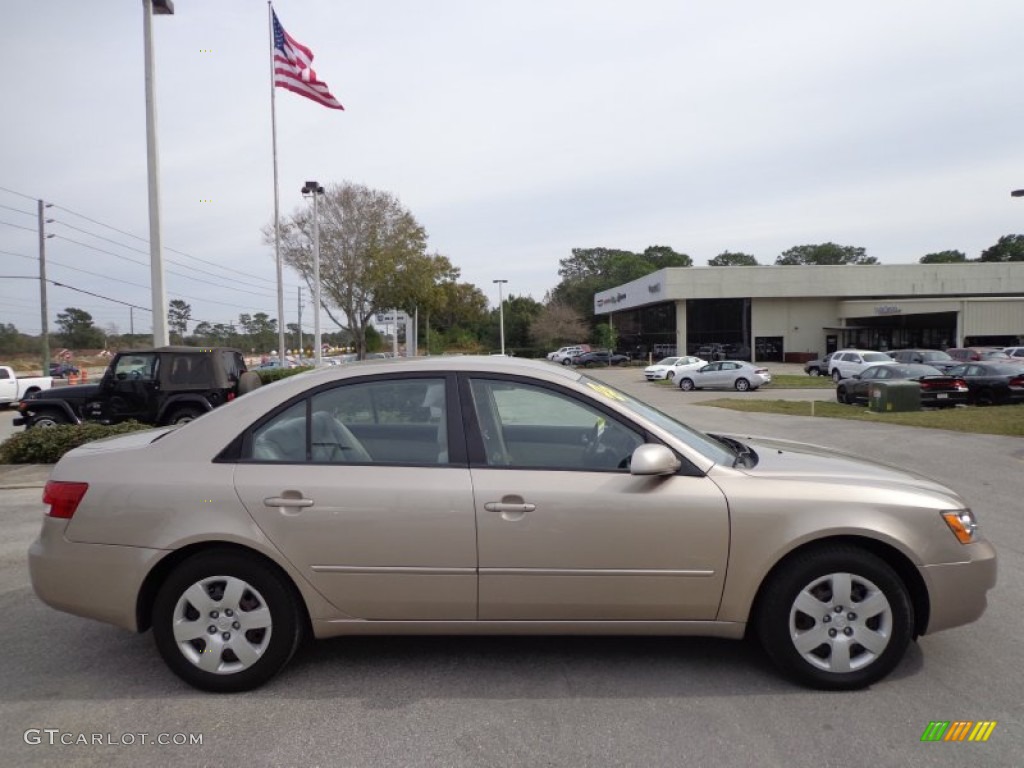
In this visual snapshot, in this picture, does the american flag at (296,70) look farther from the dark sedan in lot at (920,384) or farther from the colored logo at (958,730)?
the colored logo at (958,730)

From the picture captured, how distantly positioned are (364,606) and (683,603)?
5.14 feet

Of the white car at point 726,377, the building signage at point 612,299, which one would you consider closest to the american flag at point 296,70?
the white car at point 726,377

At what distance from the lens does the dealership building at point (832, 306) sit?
48.9 metres

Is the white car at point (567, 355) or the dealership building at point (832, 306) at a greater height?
the dealership building at point (832, 306)

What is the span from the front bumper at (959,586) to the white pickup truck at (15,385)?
Answer: 1149 inches

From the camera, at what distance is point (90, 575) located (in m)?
3.49

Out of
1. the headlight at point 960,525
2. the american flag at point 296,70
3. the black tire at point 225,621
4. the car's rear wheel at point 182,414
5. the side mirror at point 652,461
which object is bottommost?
the black tire at point 225,621

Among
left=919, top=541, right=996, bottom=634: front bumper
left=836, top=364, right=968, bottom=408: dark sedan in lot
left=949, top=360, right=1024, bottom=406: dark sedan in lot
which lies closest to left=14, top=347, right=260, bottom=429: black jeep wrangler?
left=919, top=541, right=996, bottom=634: front bumper

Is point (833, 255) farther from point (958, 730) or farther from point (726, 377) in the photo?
point (958, 730)

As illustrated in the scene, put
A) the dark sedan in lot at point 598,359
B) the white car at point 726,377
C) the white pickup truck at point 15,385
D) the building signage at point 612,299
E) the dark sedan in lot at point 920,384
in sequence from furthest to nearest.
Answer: the building signage at point 612,299 → the dark sedan in lot at point 598,359 → the white car at point 726,377 → the white pickup truck at point 15,385 → the dark sedan in lot at point 920,384

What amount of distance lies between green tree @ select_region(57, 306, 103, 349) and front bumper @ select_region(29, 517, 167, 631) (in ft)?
271

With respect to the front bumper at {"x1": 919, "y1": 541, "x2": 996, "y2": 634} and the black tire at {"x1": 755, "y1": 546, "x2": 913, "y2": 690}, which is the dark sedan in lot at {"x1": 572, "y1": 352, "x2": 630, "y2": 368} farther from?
the black tire at {"x1": 755, "y1": 546, "x2": 913, "y2": 690}

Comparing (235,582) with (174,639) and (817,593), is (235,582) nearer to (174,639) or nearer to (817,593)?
(174,639)

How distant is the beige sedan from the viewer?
11.0 feet
